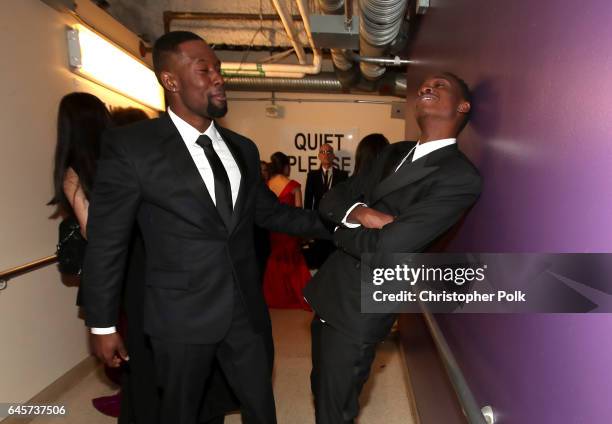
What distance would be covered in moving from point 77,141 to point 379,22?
2078mm

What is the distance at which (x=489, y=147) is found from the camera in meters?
1.36

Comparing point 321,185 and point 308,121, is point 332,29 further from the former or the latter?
point 308,121

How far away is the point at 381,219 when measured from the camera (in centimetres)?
147

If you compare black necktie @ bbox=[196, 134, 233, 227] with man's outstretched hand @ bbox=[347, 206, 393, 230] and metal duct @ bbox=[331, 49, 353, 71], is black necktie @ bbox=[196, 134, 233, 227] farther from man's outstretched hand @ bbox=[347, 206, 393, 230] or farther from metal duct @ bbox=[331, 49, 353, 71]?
metal duct @ bbox=[331, 49, 353, 71]

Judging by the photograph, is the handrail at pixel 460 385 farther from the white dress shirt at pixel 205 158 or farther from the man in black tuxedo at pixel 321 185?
the man in black tuxedo at pixel 321 185

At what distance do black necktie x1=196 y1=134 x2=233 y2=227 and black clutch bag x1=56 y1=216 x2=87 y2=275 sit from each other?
114 cm

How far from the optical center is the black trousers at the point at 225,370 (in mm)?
1577

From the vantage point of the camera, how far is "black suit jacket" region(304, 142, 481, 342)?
135cm

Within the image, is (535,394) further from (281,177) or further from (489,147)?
(281,177)

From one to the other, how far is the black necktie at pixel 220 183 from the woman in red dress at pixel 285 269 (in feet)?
9.94

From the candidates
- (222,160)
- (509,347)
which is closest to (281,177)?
(222,160)

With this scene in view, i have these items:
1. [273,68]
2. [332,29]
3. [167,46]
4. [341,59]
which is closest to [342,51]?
[341,59]

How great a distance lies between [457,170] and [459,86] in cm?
36

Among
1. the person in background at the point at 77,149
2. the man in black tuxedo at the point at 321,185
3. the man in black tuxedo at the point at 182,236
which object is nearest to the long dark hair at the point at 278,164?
the man in black tuxedo at the point at 321,185
